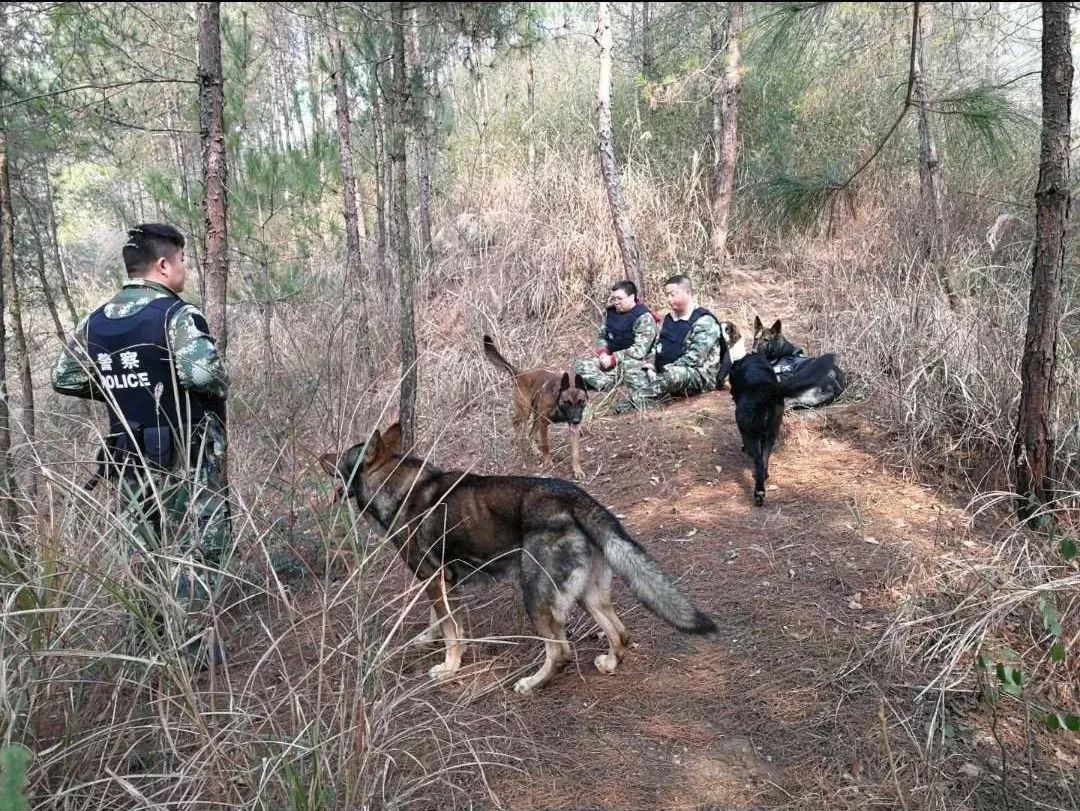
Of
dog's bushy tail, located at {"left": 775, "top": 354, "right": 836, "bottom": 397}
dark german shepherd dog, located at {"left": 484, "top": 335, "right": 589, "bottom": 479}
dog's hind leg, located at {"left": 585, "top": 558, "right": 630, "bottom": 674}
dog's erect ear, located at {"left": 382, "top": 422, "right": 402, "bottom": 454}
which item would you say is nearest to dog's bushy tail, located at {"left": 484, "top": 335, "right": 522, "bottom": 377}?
dark german shepherd dog, located at {"left": 484, "top": 335, "right": 589, "bottom": 479}

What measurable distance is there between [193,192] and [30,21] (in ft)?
10.1

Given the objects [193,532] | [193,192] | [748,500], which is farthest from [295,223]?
[193,532]

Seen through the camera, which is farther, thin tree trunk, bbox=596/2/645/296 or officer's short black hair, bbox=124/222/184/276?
thin tree trunk, bbox=596/2/645/296

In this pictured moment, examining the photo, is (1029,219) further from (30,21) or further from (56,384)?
(30,21)

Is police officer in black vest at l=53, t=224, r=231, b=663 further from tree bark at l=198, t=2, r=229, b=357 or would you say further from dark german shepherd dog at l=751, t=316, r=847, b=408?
dark german shepherd dog at l=751, t=316, r=847, b=408

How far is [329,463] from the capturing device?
3572mm

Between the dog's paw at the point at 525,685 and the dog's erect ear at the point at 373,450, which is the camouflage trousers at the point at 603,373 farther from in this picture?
the dog's paw at the point at 525,685

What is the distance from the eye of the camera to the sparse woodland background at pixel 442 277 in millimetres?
2242

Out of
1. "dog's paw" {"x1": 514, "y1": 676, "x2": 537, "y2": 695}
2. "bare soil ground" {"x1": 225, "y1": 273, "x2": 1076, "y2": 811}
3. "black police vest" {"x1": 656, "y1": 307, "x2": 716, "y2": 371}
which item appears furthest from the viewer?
"black police vest" {"x1": 656, "y1": 307, "x2": 716, "y2": 371}

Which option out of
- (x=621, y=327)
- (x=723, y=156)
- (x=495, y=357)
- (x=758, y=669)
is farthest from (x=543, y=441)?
(x=723, y=156)

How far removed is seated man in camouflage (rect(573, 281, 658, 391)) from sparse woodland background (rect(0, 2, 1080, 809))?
85 cm

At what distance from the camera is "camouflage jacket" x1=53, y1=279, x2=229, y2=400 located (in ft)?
10.9

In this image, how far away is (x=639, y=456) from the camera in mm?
6059

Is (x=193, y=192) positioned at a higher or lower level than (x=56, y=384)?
higher
